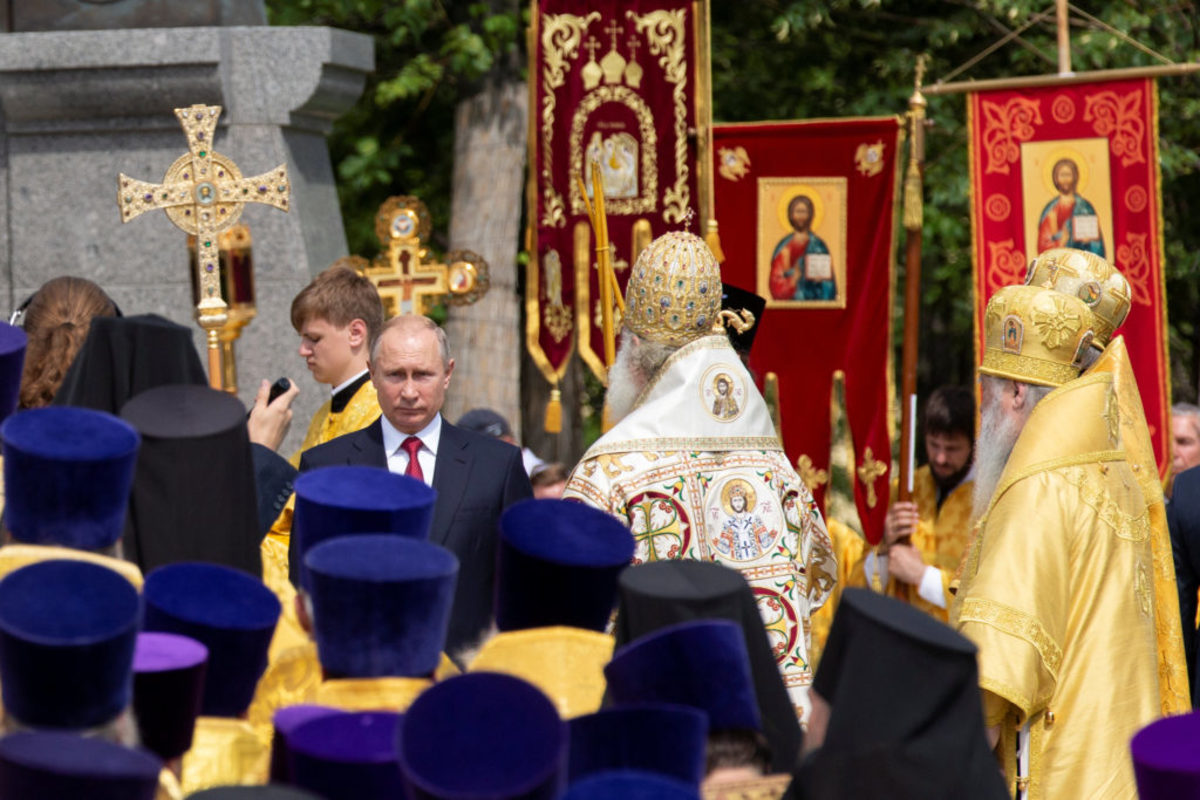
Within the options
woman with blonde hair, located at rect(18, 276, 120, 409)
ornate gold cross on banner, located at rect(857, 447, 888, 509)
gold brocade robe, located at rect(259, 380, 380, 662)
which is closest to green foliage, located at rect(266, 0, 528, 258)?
ornate gold cross on banner, located at rect(857, 447, 888, 509)

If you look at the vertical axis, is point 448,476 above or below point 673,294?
below

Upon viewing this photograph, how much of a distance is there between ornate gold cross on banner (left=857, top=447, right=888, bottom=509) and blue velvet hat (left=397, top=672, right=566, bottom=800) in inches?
226

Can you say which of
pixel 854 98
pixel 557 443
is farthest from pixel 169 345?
pixel 854 98

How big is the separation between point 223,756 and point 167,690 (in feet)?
0.82

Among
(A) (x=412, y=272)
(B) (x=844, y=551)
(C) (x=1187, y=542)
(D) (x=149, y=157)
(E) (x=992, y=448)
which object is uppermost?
(D) (x=149, y=157)

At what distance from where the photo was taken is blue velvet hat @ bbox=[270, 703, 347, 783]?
214 centimetres

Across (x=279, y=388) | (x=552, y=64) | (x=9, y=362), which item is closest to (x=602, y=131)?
(x=552, y=64)

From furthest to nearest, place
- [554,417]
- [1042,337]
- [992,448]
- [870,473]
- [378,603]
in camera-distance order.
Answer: [870,473] → [554,417] → [992,448] → [1042,337] → [378,603]

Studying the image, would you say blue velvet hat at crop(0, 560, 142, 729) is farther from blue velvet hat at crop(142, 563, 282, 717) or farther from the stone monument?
the stone monument

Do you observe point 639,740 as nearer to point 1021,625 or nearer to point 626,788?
point 626,788

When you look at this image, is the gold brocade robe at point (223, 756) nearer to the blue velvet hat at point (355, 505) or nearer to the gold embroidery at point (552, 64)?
the blue velvet hat at point (355, 505)

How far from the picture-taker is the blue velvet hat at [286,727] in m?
2.14

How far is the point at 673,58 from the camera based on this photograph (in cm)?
815

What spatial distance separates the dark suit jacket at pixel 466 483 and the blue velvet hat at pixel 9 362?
2155 millimetres
